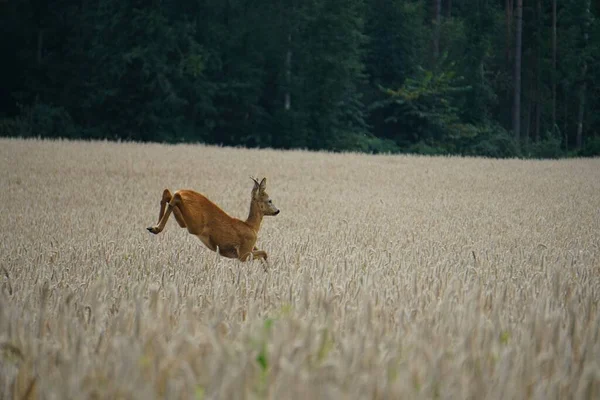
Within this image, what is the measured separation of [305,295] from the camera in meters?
3.14

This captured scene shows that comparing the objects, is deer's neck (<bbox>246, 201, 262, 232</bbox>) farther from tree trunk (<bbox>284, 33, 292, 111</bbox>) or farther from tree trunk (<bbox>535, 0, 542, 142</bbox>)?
tree trunk (<bbox>535, 0, 542, 142</bbox>)

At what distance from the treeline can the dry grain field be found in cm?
2162

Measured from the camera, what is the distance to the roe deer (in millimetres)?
5676

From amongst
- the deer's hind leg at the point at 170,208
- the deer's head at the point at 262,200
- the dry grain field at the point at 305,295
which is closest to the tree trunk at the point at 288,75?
the dry grain field at the point at 305,295

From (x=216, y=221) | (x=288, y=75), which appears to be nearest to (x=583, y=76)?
(x=288, y=75)

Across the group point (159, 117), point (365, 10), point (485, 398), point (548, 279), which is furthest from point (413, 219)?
point (365, 10)

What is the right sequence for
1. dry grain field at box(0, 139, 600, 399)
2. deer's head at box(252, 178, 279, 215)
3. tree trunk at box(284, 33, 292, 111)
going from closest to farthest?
dry grain field at box(0, 139, 600, 399)
deer's head at box(252, 178, 279, 215)
tree trunk at box(284, 33, 292, 111)

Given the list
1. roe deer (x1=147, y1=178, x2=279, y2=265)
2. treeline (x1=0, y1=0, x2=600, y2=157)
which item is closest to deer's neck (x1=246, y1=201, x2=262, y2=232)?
roe deer (x1=147, y1=178, x2=279, y2=265)

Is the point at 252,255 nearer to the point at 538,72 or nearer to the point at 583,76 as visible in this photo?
the point at 538,72

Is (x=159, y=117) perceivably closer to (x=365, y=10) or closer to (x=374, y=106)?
(x=374, y=106)

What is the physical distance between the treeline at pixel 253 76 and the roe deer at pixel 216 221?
32075mm

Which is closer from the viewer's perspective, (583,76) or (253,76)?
(253,76)

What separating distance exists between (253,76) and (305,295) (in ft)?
127

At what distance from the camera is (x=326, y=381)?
2.05 meters
